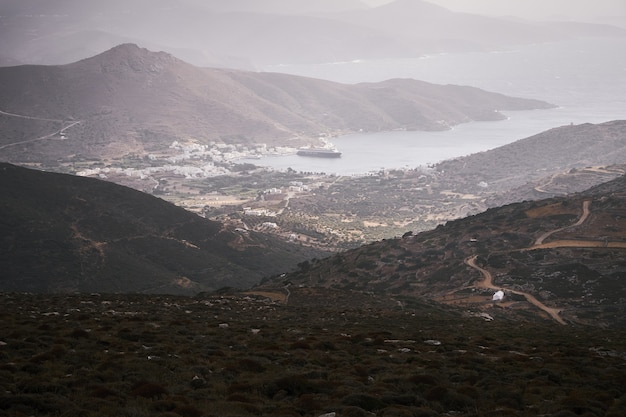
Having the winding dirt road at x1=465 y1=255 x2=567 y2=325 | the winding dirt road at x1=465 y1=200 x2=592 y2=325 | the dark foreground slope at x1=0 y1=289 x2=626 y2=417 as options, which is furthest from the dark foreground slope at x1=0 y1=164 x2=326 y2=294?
the dark foreground slope at x1=0 y1=289 x2=626 y2=417

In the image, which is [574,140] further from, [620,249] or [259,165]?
[620,249]

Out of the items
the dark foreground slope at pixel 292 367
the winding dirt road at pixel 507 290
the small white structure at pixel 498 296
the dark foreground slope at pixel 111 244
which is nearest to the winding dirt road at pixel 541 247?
the winding dirt road at pixel 507 290

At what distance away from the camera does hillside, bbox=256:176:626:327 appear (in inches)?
1553

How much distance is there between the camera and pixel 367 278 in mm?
50906

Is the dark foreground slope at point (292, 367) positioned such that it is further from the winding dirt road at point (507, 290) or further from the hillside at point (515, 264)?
the hillside at point (515, 264)

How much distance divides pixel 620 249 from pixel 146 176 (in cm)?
12459

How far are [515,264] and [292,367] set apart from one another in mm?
33154

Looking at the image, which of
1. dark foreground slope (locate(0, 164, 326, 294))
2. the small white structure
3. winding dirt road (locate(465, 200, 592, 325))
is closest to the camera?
winding dirt road (locate(465, 200, 592, 325))

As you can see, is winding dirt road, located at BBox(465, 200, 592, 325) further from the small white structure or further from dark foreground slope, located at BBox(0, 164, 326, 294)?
dark foreground slope, located at BBox(0, 164, 326, 294)

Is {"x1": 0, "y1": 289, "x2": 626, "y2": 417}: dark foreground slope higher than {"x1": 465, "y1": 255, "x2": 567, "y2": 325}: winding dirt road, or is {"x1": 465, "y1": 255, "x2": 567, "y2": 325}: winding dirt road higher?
{"x1": 0, "y1": 289, "x2": 626, "y2": 417}: dark foreground slope

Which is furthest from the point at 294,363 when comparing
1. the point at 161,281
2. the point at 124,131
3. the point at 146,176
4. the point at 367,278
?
the point at 124,131

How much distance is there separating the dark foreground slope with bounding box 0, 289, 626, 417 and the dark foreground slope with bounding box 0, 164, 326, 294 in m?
32.6

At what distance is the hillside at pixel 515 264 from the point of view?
39.4 meters

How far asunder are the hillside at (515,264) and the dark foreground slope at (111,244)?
46.2 ft
